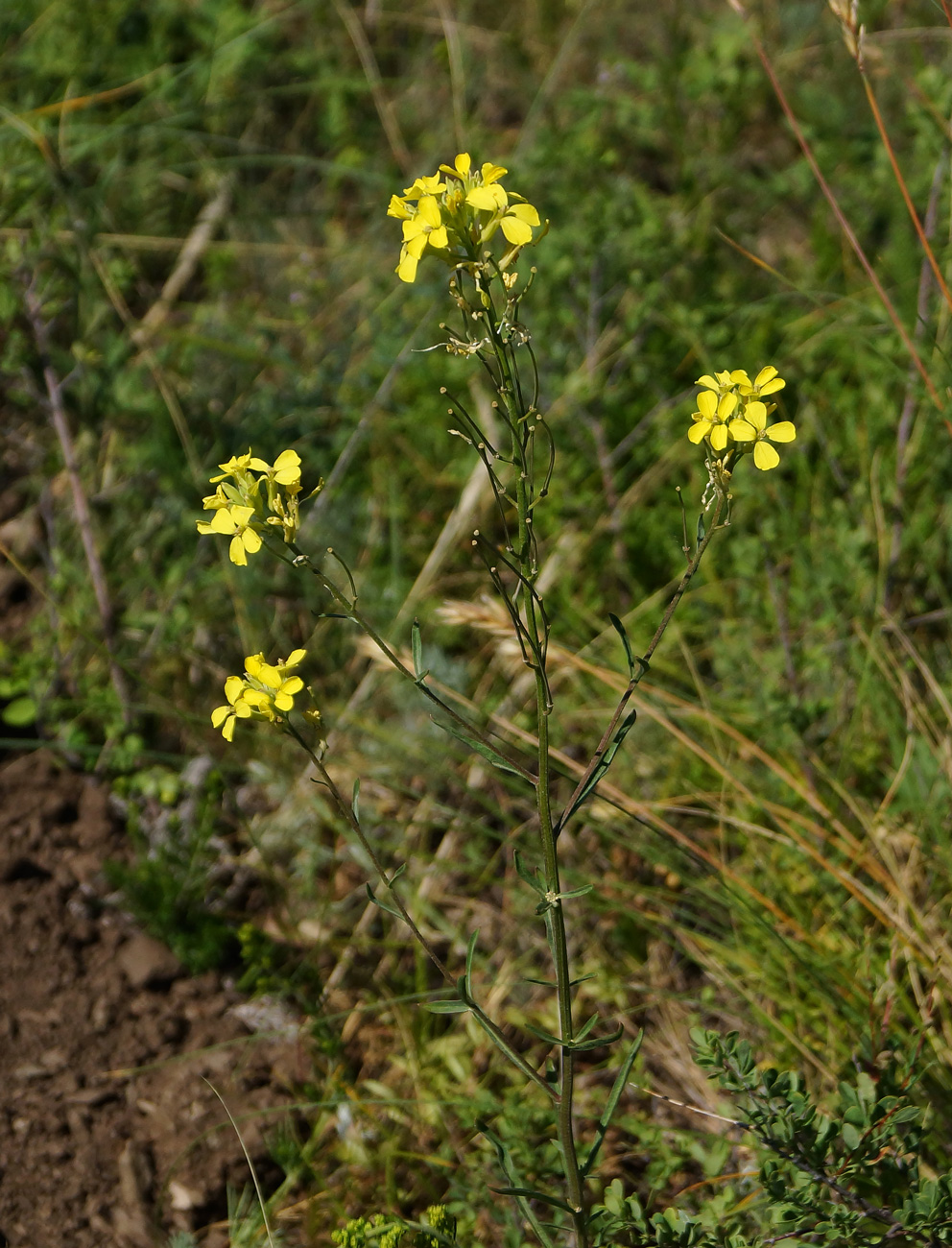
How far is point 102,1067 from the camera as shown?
2.24 metres

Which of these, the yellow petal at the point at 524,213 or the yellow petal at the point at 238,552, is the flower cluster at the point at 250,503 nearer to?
the yellow petal at the point at 238,552

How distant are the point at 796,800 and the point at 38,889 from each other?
171 centimetres

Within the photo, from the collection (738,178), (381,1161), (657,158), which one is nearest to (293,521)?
(381,1161)

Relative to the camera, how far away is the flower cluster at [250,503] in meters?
1.43

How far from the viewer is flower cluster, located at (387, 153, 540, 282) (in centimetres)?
129

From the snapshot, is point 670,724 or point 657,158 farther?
point 657,158

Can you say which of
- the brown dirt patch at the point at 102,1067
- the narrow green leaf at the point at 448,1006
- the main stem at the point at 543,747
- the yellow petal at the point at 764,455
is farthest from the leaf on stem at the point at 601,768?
the brown dirt patch at the point at 102,1067

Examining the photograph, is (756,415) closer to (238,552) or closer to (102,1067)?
(238,552)

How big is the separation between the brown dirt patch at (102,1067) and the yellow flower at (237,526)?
1.10m

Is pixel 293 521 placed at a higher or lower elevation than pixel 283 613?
higher

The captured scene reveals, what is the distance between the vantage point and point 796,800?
246 centimetres

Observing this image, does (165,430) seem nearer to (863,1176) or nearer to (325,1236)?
(325,1236)

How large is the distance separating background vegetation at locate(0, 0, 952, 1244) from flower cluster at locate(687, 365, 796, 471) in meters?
0.70

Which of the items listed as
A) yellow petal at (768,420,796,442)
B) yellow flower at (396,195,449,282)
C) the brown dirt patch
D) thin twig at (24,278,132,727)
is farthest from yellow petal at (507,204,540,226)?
thin twig at (24,278,132,727)
